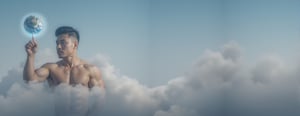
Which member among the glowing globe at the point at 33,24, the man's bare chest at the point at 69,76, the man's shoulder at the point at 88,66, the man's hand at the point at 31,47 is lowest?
the man's bare chest at the point at 69,76

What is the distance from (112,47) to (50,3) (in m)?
0.53

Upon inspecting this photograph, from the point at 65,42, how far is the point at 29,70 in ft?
1.01

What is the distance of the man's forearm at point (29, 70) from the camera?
282cm

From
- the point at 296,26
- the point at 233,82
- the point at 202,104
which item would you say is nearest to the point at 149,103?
the point at 202,104

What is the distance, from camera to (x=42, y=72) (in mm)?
2887

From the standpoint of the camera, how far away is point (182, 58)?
10.7 ft

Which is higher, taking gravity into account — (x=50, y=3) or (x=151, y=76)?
(x=50, y=3)

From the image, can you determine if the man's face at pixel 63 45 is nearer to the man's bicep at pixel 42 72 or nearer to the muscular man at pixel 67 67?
the muscular man at pixel 67 67

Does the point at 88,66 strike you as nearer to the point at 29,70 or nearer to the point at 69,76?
the point at 69,76

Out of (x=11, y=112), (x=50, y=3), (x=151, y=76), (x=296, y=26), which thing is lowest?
(x=11, y=112)

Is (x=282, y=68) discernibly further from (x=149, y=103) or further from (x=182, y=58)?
(x=149, y=103)

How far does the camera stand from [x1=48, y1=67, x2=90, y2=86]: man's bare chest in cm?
292

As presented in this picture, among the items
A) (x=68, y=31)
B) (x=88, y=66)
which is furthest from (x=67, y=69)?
(x=68, y=31)

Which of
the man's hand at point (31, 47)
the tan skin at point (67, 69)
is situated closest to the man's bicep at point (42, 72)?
the tan skin at point (67, 69)
